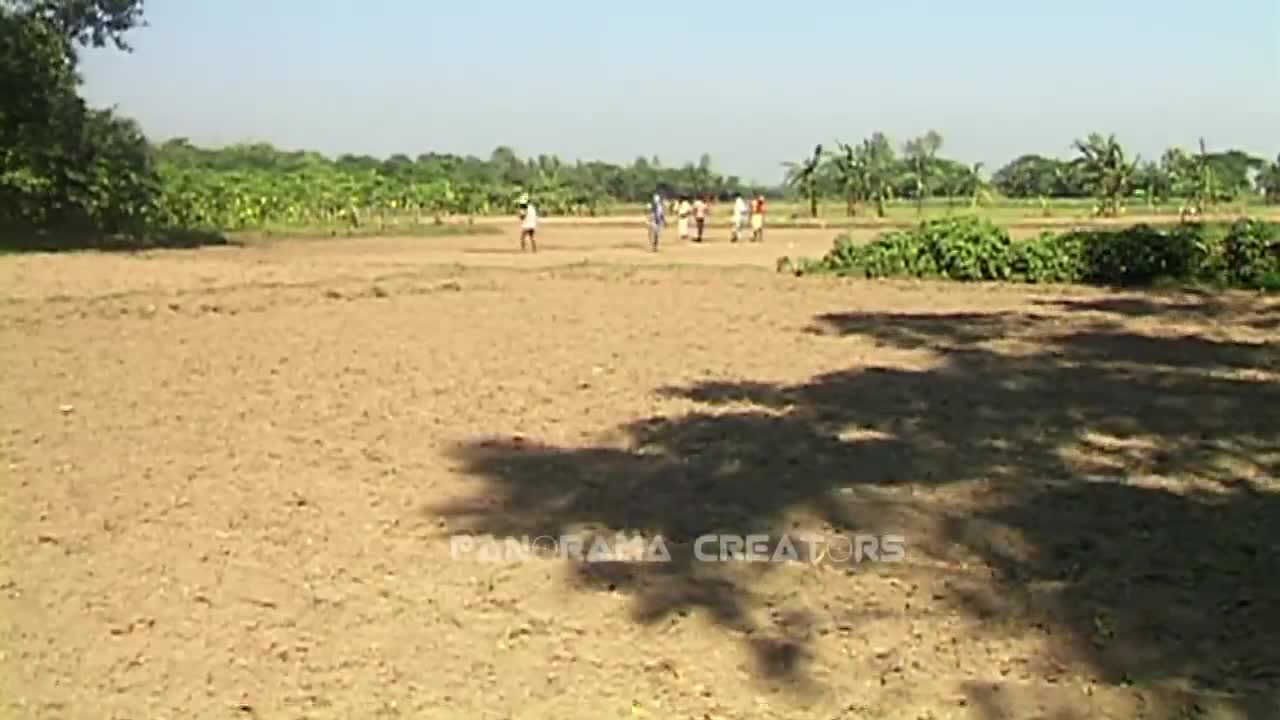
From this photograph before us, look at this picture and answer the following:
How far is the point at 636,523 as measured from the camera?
19.7ft

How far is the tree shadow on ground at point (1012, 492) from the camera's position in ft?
15.1

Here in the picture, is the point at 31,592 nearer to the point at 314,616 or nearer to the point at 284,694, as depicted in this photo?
the point at 314,616

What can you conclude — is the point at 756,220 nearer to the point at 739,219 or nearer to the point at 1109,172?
the point at 739,219

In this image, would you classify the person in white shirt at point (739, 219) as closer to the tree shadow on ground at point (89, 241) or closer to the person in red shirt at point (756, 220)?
the person in red shirt at point (756, 220)

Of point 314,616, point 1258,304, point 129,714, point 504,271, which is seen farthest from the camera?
point 504,271

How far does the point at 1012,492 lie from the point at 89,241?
30940mm

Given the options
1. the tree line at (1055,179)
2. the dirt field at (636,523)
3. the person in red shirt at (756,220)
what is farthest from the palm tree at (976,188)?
the dirt field at (636,523)

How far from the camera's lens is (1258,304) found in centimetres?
1847

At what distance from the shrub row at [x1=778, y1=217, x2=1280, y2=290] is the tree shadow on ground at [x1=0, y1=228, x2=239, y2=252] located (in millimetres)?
16151

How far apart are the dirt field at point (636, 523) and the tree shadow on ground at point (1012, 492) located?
0.02 meters

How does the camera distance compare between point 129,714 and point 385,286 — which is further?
point 385,286

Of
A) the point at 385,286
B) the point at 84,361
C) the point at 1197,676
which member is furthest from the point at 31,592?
the point at 385,286

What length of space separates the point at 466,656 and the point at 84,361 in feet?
25.9

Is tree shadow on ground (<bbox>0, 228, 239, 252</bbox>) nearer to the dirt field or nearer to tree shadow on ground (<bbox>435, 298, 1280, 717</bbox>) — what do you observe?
the dirt field
